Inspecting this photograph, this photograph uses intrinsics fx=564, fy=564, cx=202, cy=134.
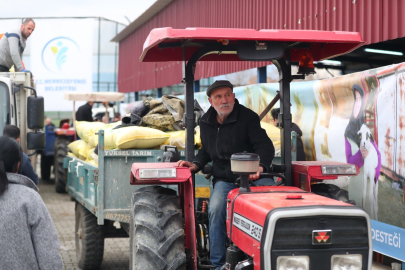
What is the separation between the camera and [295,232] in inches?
131

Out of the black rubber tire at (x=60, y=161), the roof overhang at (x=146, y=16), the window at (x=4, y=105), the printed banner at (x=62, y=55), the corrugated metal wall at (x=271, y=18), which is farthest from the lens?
the printed banner at (x=62, y=55)

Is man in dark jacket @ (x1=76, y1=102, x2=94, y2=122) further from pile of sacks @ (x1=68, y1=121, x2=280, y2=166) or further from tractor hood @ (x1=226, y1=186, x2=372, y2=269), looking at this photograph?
tractor hood @ (x1=226, y1=186, x2=372, y2=269)

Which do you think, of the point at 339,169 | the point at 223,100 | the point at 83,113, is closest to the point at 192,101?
the point at 223,100

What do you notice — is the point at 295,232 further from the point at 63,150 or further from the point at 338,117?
the point at 63,150

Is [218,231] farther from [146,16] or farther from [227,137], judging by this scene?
[146,16]

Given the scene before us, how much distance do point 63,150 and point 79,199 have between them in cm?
707

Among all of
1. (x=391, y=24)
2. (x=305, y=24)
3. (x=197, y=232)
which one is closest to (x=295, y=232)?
(x=197, y=232)

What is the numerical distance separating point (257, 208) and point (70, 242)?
597 cm

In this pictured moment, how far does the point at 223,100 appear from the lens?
4641mm

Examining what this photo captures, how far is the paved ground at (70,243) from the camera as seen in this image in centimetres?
754

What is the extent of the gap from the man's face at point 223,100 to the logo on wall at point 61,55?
3106cm

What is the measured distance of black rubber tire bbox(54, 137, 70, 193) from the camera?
1391 centimetres

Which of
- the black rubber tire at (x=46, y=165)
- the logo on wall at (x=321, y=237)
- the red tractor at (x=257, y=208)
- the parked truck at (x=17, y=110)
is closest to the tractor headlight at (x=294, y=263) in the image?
the red tractor at (x=257, y=208)

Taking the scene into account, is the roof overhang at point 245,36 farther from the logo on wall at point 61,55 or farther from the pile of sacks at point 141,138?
the logo on wall at point 61,55
